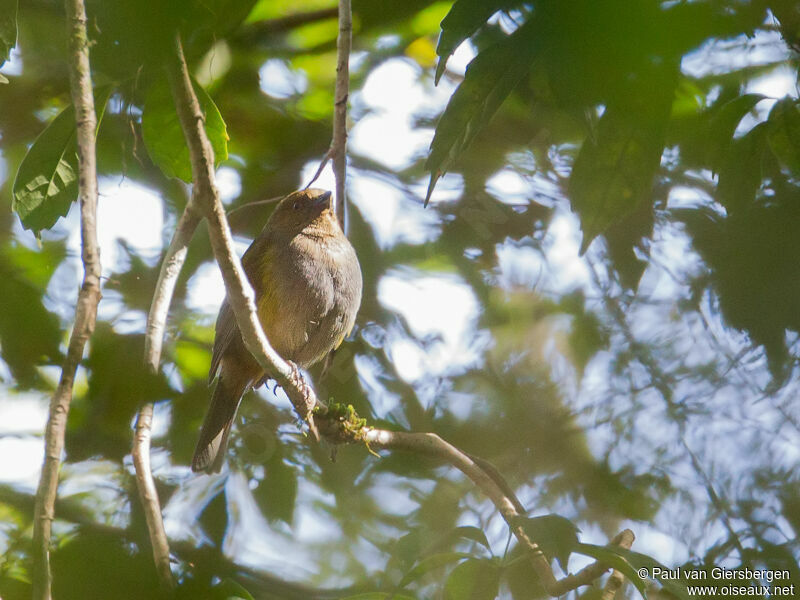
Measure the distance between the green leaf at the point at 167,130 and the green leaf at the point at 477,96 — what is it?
2.80 ft

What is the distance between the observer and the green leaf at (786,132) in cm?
222

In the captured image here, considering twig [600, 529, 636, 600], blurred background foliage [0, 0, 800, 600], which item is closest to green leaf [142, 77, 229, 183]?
blurred background foliage [0, 0, 800, 600]

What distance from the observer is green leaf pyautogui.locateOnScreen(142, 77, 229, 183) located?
8.52ft

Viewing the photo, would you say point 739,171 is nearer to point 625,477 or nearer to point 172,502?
point 625,477

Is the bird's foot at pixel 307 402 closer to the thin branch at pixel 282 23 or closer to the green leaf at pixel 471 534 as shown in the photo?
the green leaf at pixel 471 534

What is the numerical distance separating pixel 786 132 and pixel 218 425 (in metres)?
2.84

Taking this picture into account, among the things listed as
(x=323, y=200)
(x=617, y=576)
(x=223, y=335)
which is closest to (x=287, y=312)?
(x=223, y=335)

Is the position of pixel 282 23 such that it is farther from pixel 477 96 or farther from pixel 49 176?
pixel 477 96

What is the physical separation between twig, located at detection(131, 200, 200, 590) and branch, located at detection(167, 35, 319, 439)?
1.04 feet

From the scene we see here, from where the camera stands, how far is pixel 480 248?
4730mm

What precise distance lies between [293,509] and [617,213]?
2.37 m

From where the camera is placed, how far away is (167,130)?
2650 millimetres

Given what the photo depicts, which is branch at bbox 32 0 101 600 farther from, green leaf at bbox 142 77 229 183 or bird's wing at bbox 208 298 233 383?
bird's wing at bbox 208 298 233 383

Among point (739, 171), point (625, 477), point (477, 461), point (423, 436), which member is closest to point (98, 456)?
point (423, 436)
